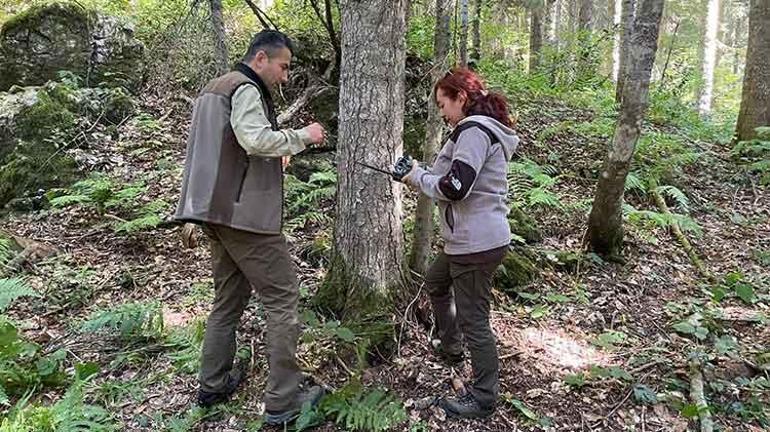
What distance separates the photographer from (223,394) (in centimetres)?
352

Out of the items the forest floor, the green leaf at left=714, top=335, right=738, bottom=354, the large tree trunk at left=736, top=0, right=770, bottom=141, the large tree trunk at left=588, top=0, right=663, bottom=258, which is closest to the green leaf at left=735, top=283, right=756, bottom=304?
the forest floor

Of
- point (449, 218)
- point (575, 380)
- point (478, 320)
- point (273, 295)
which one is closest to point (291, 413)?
point (273, 295)

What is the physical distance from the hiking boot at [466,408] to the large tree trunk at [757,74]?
25.8ft

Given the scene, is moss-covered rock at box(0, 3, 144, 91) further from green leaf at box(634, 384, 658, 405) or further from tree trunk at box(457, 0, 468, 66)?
green leaf at box(634, 384, 658, 405)

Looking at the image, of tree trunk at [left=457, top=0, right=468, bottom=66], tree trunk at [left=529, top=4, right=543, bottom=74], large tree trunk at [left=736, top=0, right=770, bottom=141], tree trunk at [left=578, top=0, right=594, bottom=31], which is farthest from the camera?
tree trunk at [left=578, top=0, right=594, bottom=31]

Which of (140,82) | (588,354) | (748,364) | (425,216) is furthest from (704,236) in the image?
(140,82)

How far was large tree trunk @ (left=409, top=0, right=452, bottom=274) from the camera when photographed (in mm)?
4410

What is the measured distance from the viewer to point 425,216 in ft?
14.5

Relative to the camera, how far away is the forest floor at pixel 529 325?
3.54m

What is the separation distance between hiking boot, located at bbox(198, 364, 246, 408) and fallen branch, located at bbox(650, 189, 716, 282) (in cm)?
457

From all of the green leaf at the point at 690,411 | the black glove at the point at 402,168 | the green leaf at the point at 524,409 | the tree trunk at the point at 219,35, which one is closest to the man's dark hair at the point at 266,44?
the black glove at the point at 402,168

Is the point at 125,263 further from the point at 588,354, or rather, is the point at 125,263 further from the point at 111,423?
the point at 588,354

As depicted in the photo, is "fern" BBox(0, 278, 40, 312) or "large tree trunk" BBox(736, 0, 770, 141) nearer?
"fern" BBox(0, 278, 40, 312)

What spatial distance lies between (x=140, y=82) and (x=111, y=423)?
636cm
